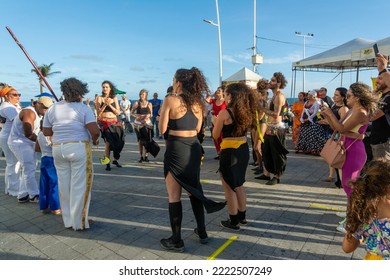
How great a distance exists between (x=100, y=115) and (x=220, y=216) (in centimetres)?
387

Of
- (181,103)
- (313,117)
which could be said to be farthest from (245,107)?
(313,117)

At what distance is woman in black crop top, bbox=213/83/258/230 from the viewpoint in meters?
3.05

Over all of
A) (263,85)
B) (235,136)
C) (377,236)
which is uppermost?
(263,85)

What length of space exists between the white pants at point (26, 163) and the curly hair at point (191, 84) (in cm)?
298

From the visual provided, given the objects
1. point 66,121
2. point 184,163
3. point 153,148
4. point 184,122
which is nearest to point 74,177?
point 66,121

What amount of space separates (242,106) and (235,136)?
1.22ft

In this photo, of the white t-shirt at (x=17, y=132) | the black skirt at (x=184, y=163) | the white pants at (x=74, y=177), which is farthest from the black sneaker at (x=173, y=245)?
the white t-shirt at (x=17, y=132)

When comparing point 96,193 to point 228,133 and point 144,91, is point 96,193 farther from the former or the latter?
point 144,91

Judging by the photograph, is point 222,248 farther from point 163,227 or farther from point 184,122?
point 184,122

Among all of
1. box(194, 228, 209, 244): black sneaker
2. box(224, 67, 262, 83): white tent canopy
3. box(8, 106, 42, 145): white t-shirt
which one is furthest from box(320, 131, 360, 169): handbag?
box(224, 67, 262, 83): white tent canopy

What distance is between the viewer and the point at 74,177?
3.17m

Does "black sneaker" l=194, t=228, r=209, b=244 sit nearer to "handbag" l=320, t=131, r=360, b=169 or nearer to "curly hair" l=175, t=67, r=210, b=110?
"curly hair" l=175, t=67, r=210, b=110

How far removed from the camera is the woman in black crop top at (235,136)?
305 centimetres

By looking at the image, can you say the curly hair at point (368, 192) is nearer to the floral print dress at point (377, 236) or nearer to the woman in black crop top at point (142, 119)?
the floral print dress at point (377, 236)
